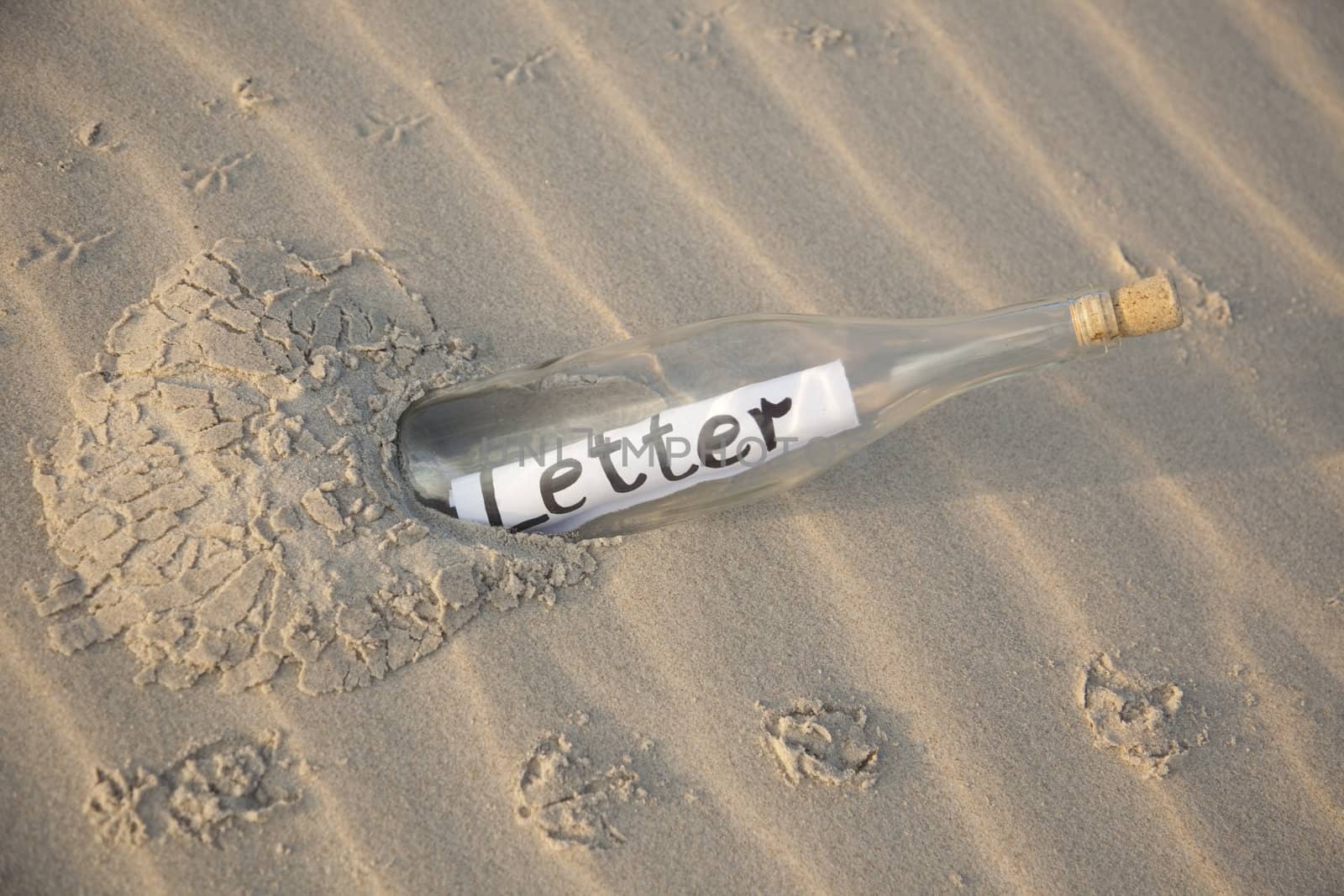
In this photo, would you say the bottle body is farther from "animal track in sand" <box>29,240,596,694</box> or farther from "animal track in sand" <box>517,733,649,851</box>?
"animal track in sand" <box>517,733,649,851</box>

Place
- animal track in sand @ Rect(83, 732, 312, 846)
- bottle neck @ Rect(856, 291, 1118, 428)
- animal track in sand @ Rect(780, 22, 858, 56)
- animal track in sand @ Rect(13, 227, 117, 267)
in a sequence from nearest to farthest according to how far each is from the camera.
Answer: animal track in sand @ Rect(83, 732, 312, 846) → bottle neck @ Rect(856, 291, 1118, 428) → animal track in sand @ Rect(13, 227, 117, 267) → animal track in sand @ Rect(780, 22, 858, 56)

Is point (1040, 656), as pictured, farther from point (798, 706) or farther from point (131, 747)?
point (131, 747)

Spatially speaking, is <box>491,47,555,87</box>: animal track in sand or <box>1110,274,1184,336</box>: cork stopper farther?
<box>491,47,555,87</box>: animal track in sand

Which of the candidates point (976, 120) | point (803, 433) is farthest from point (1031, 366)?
point (976, 120)

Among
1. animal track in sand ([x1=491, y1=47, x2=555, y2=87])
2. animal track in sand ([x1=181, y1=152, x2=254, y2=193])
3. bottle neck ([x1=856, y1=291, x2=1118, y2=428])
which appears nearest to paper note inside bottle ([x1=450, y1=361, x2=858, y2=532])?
bottle neck ([x1=856, y1=291, x2=1118, y2=428])

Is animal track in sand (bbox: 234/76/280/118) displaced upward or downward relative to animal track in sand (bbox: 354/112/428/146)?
upward

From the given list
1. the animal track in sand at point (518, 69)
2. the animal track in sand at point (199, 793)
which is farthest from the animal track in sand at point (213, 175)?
the animal track in sand at point (199, 793)

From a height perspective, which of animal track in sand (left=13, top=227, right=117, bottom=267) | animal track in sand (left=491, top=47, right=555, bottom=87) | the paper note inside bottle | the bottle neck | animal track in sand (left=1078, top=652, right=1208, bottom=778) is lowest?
animal track in sand (left=1078, top=652, right=1208, bottom=778)
